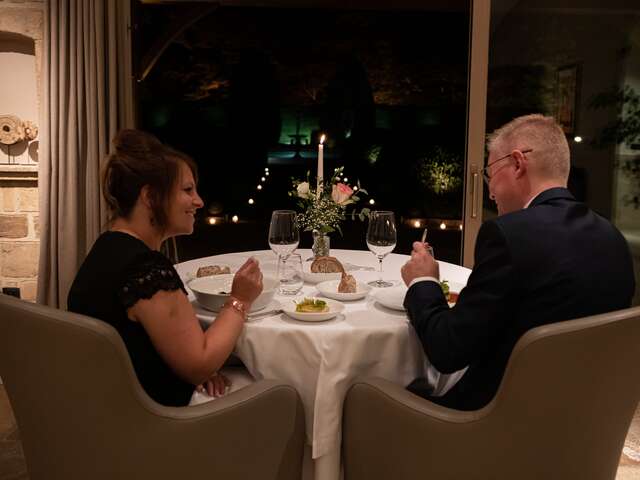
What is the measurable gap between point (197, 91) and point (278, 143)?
1007 mm

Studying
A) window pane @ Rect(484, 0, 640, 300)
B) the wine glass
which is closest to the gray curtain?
the wine glass

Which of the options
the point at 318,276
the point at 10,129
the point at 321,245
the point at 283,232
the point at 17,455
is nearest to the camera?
the point at 283,232

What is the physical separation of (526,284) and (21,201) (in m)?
3.22

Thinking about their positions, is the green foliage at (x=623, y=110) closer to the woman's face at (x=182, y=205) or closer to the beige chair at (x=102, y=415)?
the woman's face at (x=182, y=205)

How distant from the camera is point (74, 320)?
1.19m

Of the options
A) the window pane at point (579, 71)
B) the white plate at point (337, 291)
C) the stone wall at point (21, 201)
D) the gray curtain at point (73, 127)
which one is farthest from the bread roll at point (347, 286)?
the window pane at point (579, 71)

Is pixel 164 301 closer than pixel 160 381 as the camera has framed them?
Yes

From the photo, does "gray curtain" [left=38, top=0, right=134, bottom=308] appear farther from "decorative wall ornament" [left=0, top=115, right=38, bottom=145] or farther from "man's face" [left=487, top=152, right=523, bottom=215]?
"man's face" [left=487, top=152, right=523, bottom=215]

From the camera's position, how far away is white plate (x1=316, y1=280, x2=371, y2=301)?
6.03ft

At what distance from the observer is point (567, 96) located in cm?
489

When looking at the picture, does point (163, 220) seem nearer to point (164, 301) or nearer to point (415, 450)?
point (164, 301)

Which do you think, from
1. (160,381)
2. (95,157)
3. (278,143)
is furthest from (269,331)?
(278,143)

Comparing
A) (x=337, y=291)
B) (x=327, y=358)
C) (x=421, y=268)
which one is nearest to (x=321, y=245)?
(x=337, y=291)

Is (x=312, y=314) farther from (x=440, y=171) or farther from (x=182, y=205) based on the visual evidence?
(x=440, y=171)
